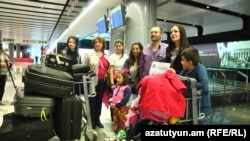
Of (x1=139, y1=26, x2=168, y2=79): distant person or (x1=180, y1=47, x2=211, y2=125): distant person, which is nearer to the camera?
(x1=180, y1=47, x2=211, y2=125): distant person

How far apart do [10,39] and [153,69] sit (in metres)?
21.6

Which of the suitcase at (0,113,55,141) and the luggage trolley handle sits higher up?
the luggage trolley handle

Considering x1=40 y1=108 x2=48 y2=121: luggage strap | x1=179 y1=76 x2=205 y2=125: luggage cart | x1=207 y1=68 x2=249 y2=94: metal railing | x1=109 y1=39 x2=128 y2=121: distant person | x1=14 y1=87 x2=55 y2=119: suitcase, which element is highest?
x1=109 y1=39 x2=128 y2=121: distant person

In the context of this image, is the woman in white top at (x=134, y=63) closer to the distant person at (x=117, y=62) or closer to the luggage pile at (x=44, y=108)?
the distant person at (x=117, y=62)

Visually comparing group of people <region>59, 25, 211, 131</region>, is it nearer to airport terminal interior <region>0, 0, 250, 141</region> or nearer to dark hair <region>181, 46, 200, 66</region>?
airport terminal interior <region>0, 0, 250, 141</region>

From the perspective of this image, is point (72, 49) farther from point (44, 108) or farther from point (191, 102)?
point (191, 102)

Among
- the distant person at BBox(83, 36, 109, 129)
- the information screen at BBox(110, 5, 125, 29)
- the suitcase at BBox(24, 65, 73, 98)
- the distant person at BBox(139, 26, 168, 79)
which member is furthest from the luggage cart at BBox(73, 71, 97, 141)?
the information screen at BBox(110, 5, 125, 29)

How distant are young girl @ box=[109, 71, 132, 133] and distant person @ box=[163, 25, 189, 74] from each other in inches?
41.0

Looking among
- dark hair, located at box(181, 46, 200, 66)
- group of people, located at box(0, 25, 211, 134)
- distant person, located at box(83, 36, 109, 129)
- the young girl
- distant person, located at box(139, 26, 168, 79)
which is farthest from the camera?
distant person, located at box(83, 36, 109, 129)

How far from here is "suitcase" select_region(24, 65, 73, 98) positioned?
2.26 metres

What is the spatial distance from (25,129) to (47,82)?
52cm

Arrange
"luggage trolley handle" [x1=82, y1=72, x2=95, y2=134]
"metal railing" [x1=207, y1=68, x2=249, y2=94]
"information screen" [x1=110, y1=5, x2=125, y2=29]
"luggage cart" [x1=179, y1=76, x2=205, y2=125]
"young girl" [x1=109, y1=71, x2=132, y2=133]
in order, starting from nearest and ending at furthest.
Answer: "luggage cart" [x1=179, y1=76, x2=205, y2=125] → "luggage trolley handle" [x1=82, y1=72, x2=95, y2=134] → "young girl" [x1=109, y1=71, x2=132, y2=133] → "information screen" [x1=110, y1=5, x2=125, y2=29] → "metal railing" [x1=207, y1=68, x2=249, y2=94]

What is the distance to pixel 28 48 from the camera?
35.2 m

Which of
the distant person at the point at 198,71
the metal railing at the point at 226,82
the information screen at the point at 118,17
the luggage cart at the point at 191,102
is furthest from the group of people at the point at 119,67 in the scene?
the metal railing at the point at 226,82
